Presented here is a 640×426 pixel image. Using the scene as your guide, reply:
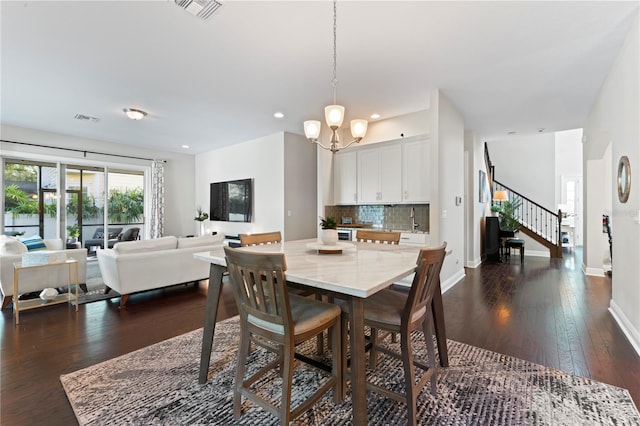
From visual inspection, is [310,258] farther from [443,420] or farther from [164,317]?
[164,317]

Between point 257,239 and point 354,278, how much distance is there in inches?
60.9

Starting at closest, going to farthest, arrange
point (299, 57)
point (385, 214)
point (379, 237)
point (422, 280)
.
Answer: point (422, 280)
point (379, 237)
point (299, 57)
point (385, 214)

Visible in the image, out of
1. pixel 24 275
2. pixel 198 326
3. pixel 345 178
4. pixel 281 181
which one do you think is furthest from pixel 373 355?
pixel 281 181

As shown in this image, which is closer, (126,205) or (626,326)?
(626,326)

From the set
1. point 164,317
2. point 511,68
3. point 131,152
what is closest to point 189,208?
point 131,152

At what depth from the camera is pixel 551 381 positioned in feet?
6.50

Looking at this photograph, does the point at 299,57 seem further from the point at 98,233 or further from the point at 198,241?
the point at 98,233

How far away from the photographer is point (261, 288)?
143cm

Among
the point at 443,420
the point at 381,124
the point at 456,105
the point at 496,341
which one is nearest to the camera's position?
the point at 443,420

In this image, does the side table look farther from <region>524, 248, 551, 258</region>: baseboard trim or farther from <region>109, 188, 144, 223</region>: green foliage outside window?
<region>524, 248, 551, 258</region>: baseboard trim

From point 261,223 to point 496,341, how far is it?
15.7ft

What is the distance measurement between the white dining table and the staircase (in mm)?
6711

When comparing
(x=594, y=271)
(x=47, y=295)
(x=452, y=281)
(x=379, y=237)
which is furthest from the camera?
(x=594, y=271)

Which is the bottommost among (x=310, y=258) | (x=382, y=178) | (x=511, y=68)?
(x=310, y=258)
